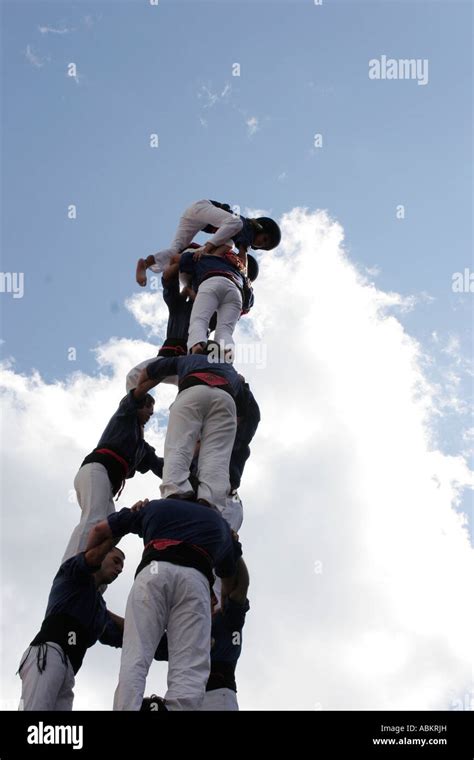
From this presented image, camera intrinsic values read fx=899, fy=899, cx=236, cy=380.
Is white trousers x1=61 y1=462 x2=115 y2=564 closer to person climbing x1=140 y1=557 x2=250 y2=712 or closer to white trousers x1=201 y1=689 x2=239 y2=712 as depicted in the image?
person climbing x1=140 y1=557 x2=250 y2=712

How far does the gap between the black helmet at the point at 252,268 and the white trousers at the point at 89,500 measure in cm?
449

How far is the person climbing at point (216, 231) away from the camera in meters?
11.6

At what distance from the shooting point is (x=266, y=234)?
40.3 ft

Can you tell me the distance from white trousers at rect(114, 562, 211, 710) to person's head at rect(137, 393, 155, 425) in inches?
124

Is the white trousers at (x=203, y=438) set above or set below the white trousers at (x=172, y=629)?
above

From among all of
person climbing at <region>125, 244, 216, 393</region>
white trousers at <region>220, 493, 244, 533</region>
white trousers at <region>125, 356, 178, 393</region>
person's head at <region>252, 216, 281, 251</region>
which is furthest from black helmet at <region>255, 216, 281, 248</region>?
white trousers at <region>220, 493, 244, 533</region>

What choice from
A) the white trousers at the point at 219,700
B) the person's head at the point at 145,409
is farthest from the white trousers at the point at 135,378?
the white trousers at the point at 219,700

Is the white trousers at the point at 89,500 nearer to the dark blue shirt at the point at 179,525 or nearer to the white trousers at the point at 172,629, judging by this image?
the dark blue shirt at the point at 179,525

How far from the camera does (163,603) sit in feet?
23.1

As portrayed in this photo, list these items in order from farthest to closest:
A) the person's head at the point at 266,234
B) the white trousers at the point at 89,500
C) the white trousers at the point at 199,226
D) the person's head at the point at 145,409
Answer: the person's head at the point at 266,234, the white trousers at the point at 199,226, the person's head at the point at 145,409, the white trousers at the point at 89,500

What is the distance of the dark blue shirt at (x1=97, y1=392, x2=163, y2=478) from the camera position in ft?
32.2

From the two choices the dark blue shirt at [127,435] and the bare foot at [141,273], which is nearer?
the dark blue shirt at [127,435]

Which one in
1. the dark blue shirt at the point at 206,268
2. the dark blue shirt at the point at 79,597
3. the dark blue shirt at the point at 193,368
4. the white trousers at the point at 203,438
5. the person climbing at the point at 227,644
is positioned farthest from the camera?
the dark blue shirt at the point at 206,268
